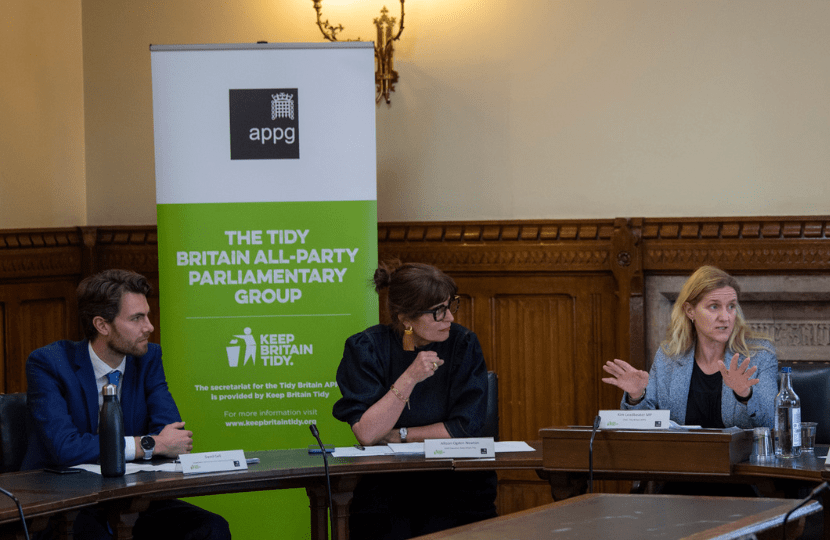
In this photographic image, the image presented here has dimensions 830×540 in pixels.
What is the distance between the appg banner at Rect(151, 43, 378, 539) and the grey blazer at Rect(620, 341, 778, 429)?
48.3 inches

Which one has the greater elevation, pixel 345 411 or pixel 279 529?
pixel 345 411

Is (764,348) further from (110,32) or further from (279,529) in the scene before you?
(110,32)

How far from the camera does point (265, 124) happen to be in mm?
4125

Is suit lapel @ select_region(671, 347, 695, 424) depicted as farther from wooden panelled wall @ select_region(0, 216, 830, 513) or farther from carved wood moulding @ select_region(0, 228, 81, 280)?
carved wood moulding @ select_region(0, 228, 81, 280)

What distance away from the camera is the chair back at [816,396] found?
10.8 ft

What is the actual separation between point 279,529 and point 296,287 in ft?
3.36

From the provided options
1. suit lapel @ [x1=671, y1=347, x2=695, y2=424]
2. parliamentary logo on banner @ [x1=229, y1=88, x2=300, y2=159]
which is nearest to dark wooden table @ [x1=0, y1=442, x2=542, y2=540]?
suit lapel @ [x1=671, y1=347, x2=695, y2=424]

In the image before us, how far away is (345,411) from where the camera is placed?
339cm

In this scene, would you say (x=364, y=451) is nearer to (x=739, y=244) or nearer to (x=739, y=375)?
(x=739, y=375)

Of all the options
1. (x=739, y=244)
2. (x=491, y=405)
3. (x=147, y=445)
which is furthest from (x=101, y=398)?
(x=739, y=244)

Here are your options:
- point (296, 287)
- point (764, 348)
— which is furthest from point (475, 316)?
point (764, 348)

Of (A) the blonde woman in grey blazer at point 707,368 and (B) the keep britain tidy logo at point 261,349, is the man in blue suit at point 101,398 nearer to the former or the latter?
(B) the keep britain tidy logo at point 261,349

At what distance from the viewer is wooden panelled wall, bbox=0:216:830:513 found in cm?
465

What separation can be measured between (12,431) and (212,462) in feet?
2.61
